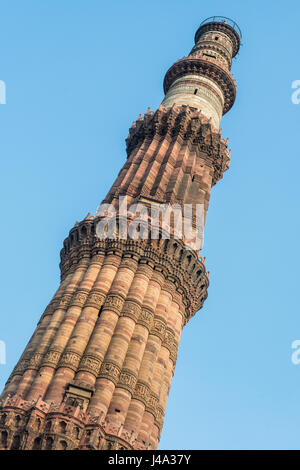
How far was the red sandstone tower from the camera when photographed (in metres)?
24.6

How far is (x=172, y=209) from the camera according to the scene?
1403 inches

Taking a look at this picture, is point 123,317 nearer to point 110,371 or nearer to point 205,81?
point 110,371

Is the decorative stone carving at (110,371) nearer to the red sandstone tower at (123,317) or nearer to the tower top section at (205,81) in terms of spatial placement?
the red sandstone tower at (123,317)

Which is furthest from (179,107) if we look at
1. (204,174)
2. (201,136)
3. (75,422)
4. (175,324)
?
(75,422)

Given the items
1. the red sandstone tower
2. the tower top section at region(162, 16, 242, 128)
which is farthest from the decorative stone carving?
the tower top section at region(162, 16, 242, 128)

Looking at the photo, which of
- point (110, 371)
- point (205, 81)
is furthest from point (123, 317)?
point (205, 81)

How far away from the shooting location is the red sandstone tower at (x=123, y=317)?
24578mm

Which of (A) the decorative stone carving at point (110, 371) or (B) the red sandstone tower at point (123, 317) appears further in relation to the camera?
(A) the decorative stone carving at point (110, 371)

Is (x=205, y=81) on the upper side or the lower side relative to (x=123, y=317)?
upper

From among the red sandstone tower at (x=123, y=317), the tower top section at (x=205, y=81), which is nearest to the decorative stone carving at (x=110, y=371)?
the red sandstone tower at (x=123, y=317)

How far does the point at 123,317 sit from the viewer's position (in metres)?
29.6

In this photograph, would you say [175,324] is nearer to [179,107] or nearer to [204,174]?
[204,174]
